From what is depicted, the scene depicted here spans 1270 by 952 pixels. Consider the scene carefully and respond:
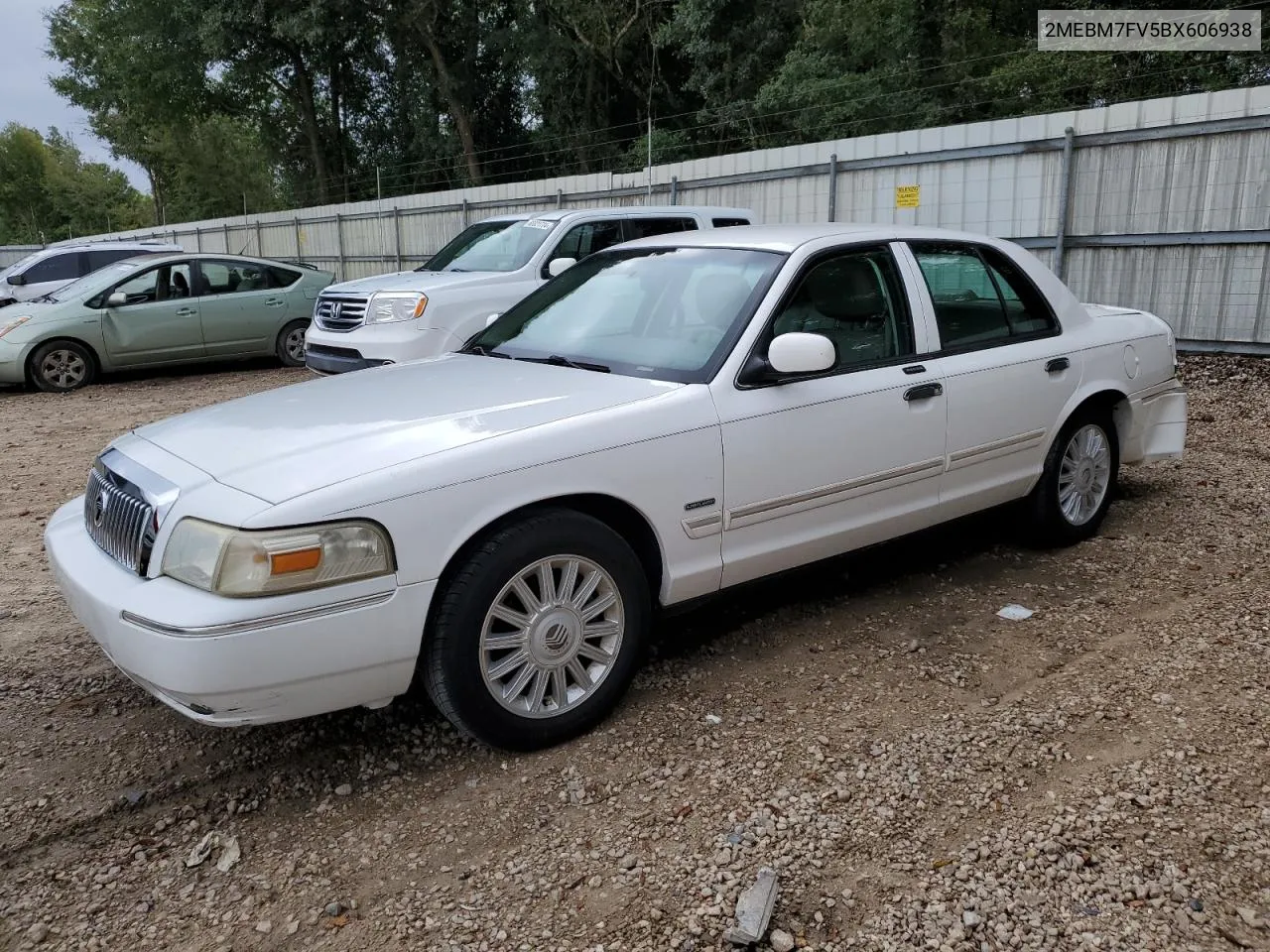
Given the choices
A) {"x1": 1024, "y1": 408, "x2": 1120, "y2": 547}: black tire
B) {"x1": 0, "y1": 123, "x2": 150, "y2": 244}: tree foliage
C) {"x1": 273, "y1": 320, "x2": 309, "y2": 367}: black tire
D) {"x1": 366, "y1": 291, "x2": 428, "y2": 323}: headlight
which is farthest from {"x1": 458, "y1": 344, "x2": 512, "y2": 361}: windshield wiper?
{"x1": 0, "y1": 123, "x2": 150, "y2": 244}: tree foliage

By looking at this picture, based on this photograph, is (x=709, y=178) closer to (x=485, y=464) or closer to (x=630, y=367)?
(x=630, y=367)

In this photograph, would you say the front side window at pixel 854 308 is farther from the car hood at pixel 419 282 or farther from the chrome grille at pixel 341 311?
the chrome grille at pixel 341 311

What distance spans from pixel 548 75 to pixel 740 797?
3134cm

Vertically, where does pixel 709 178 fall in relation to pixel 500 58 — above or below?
below

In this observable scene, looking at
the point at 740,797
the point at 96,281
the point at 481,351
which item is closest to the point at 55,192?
the point at 96,281

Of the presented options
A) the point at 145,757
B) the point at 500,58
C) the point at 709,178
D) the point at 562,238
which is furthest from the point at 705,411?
the point at 500,58

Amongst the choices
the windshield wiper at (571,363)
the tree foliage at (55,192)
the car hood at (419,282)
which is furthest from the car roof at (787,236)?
the tree foliage at (55,192)

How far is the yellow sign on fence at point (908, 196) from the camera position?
11.3 metres

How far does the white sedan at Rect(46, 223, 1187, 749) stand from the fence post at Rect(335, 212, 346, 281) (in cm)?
1836

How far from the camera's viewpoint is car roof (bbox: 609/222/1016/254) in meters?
4.12

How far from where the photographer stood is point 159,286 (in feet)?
38.7

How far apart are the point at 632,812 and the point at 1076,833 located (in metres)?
1.22

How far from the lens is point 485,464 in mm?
3012

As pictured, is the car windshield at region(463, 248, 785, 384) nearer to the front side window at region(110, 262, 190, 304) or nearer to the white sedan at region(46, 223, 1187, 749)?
the white sedan at region(46, 223, 1187, 749)
